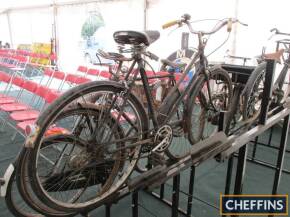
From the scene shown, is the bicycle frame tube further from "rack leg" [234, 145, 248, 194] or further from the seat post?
"rack leg" [234, 145, 248, 194]

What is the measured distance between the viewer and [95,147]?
120 centimetres

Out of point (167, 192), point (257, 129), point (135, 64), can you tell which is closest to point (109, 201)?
point (135, 64)

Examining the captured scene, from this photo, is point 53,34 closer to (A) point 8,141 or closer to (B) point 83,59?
(B) point 83,59

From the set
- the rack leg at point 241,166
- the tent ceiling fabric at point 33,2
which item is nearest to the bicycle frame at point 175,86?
the rack leg at point 241,166

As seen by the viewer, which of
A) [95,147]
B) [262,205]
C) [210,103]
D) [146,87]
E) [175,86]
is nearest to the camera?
[95,147]

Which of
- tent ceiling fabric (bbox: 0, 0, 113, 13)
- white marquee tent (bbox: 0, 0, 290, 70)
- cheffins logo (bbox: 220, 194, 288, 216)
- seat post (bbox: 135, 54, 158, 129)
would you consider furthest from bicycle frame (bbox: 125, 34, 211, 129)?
tent ceiling fabric (bbox: 0, 0, 113, 13)

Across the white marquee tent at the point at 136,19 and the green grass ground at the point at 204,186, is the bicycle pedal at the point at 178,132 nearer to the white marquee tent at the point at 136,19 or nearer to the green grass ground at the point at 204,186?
the green grass ground at the point at 204,186

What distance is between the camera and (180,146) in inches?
126

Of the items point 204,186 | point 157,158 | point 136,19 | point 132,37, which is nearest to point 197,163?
point 157,158

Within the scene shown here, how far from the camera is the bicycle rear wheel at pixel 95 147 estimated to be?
3.77ft

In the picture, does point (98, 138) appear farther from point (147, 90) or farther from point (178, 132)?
point (178, 132)

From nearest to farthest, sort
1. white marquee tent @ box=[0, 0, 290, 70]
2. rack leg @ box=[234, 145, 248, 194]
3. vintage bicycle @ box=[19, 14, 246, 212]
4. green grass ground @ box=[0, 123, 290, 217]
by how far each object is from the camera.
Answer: vintage bicycle @ box=[19, 14, 246, 212], rack leg @ box=[234, 145, 248, 194], green grass ground @ box=[0, 123, 290, 217], white marquee tent @ box=[0, 0, 290, 70]

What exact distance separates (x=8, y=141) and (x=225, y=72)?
3168mm

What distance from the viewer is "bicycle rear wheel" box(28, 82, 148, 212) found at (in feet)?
3.77
